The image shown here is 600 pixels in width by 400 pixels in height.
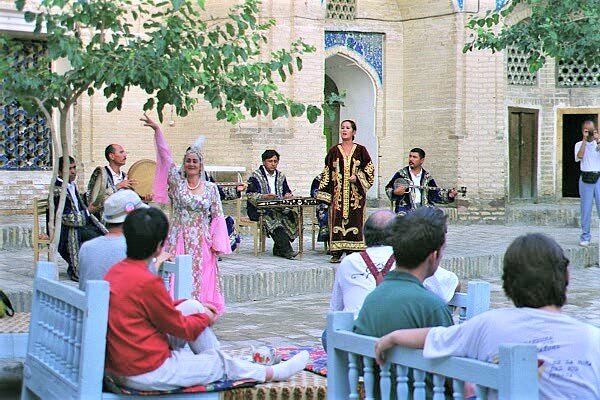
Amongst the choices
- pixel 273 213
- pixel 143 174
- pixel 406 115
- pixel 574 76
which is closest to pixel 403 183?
pixel 273 213

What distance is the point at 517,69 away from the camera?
1930 centimetres

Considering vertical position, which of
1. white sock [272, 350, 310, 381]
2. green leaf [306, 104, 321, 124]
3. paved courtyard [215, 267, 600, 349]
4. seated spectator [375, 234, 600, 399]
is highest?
green leaf [306, 104, 321, 124]

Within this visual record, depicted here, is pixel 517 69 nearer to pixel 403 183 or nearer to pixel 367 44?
pixel 367 44

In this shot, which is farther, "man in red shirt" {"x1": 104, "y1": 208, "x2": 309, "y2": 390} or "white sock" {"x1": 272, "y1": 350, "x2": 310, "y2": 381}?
"white sock" {"x1": 272, "y1": 350, "x2": 310, "y2": 381}

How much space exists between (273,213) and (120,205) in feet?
22.4

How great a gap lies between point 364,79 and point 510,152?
8.96ft

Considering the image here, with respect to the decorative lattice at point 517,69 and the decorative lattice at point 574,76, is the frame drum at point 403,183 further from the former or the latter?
the decorative lattice at point 574,76

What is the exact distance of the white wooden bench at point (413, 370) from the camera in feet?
10.0

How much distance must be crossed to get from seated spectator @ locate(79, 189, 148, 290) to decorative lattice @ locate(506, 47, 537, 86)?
14.4m

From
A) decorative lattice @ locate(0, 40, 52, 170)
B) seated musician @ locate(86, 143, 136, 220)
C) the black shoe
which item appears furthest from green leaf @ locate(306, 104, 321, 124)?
decorative lattice @ locate(0, 40, 52, 170)

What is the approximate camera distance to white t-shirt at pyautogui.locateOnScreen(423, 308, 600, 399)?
11.0 ft

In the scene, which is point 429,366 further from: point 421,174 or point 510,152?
point 510,152

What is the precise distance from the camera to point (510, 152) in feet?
62.5

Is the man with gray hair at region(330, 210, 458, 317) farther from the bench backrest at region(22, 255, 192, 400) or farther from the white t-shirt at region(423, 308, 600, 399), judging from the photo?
the white t-shirt at region(423, 308, 600, 399)
